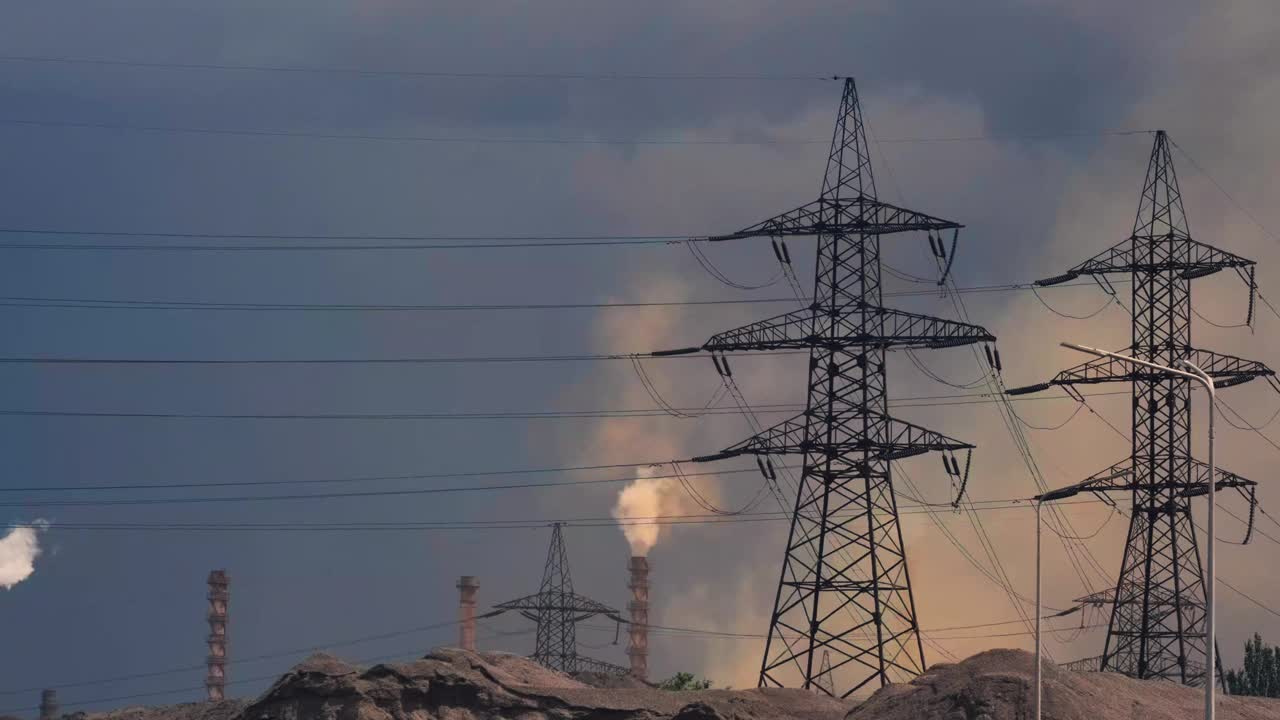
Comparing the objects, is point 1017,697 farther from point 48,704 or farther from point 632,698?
point 48,704

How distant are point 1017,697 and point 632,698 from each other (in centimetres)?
1525

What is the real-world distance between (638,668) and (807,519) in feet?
279

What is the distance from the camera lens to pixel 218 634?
177750 mm

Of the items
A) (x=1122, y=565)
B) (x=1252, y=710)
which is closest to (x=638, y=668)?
(x=1122, y=565)

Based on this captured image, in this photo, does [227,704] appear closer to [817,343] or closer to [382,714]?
[382,714]

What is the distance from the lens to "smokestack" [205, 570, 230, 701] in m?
175

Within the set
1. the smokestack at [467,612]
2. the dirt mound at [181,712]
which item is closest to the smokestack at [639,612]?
the smokestack at [467,612]

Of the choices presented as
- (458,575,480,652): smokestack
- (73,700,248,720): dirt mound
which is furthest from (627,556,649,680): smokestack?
(73,700,248,720): dirt mound

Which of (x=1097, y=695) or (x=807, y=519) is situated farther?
(x=807, y=519)

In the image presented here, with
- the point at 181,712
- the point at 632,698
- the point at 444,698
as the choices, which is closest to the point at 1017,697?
the point at 632,698

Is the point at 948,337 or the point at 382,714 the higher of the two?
the point at 948,337

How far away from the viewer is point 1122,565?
94.3 metres

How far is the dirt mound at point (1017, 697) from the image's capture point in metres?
67.8

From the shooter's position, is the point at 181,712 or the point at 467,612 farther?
the point at 467,612
